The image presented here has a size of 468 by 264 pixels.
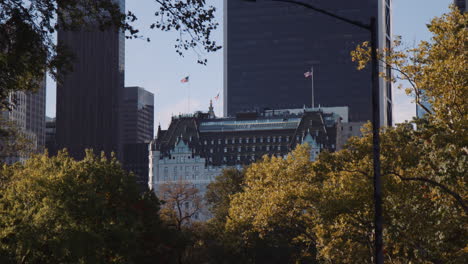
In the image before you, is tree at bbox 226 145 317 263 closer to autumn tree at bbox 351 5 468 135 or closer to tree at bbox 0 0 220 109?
autumn tree at bbox 351 5 468 135

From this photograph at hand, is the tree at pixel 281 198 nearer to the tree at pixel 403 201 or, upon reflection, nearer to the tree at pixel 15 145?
the tree at pixel 403 201

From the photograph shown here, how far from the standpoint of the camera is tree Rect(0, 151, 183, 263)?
4559cm

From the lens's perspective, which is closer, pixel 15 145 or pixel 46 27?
pixel 46 27

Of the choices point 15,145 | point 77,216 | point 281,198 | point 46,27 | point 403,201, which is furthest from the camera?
point 281,198

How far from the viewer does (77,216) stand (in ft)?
162

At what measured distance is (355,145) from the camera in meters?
33.7

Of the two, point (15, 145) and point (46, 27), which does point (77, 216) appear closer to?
point (15, 145)

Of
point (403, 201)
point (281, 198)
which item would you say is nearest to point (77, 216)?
point (281, 198)

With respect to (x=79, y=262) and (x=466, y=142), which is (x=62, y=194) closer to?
(x=79, y=262)

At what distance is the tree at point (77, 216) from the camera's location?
4559 cm

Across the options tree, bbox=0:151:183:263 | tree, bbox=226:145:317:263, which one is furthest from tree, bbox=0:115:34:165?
tree, bbox=226:145:317:263

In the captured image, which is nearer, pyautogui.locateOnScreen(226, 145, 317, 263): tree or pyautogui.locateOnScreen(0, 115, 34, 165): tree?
pyautogui.locateOnScreen(0, 115, 34, 165): tree

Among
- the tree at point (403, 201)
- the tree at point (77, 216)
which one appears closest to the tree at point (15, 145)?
the tree at point (77, 216)

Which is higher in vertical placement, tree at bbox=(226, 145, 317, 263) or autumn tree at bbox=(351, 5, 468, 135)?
autumn tree at bbox=(351, 5, 468, 135)
